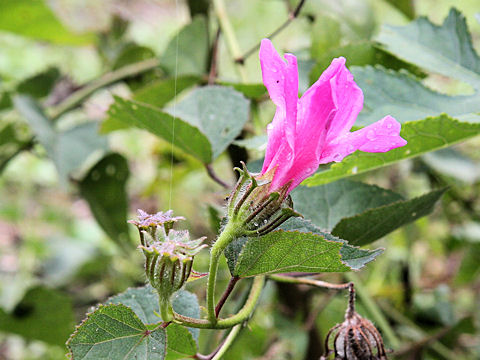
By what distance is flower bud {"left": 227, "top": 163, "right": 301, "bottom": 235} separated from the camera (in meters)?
0.32

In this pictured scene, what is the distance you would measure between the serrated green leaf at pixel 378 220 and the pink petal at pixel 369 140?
120mm

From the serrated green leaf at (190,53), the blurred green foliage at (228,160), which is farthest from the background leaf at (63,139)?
the serrated green leaf at (190,53)

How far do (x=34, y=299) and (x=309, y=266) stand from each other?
645mm

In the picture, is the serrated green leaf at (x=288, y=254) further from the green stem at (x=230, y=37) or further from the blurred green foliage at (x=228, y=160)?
the green stem at (x=230, y=37)

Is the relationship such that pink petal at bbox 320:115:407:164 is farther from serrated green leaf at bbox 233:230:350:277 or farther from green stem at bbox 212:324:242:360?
green stem at bbox 212:324:242:360

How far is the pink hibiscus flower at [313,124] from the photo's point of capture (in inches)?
11.6

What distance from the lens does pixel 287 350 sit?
96 centimetres

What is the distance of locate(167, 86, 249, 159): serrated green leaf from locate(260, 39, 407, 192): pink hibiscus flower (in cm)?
19

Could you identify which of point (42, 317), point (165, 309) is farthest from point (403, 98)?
point (42, 317)

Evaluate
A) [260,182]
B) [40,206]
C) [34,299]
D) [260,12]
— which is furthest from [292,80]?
[260,12]

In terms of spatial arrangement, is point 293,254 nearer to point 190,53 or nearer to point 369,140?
point 369,140

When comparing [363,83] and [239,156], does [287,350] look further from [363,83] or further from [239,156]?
[363,83]

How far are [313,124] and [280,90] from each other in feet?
0.10

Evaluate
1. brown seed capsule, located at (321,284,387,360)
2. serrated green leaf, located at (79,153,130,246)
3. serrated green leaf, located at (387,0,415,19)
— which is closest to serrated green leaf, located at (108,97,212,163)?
brown seed capsule, located at (321,284,387,360)
